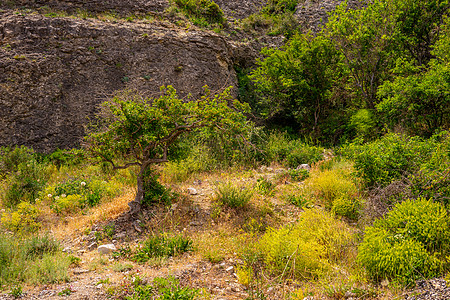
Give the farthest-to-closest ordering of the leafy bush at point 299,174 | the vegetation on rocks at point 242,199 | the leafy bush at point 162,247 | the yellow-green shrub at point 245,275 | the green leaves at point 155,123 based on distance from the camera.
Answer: the leafy bush at point 299,174 < the green leaves at point 155,123 < the leafy bush at point 162,247 < the yellow-green shrub at point 245,275 < the vegetation on rocks at point 242,199

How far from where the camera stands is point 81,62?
11750 mm

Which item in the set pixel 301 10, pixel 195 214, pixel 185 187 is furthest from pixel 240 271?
pixel 301 10

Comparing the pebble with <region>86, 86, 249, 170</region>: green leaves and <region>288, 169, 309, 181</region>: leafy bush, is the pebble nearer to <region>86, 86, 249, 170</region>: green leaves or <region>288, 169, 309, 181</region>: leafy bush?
<region>86, 86, 249, 170</region>: green leaves

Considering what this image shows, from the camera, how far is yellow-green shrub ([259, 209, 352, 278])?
12.8 feet

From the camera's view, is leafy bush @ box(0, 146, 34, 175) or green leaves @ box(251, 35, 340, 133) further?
green leaves @ box(251, 35, 340, 133)

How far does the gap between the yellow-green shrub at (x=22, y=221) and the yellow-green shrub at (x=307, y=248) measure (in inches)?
190

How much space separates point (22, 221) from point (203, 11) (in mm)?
15712

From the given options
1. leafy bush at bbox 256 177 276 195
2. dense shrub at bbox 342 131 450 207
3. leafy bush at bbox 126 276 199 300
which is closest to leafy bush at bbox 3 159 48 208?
leafy bush at bbox 126 276 199 300

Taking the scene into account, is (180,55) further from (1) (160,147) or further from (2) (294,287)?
(2) (294,287)

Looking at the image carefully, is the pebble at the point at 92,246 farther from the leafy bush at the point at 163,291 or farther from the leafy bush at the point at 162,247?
the leafy bush at the point at 163,291

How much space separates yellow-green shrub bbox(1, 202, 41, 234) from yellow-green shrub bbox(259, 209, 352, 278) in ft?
15.8

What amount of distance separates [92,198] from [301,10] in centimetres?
1997

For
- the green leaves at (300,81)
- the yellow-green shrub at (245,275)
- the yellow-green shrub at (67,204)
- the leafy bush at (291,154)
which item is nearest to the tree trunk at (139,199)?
the yellow-green shrub at (67,204)

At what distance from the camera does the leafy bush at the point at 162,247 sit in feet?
14.5
